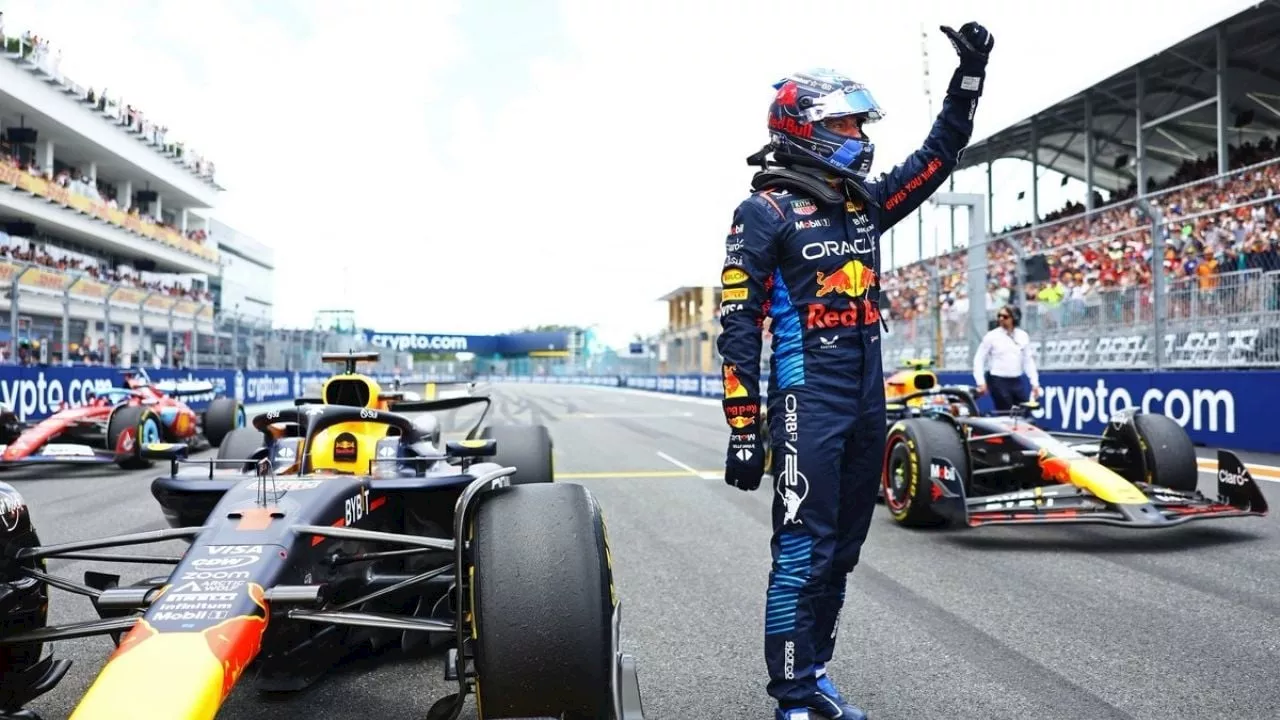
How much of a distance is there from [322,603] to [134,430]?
8.34 meters

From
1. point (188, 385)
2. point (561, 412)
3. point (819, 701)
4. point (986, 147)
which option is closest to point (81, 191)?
point (561, 412)

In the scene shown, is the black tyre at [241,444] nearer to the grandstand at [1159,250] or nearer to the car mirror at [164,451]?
the car mirror at [164,451]

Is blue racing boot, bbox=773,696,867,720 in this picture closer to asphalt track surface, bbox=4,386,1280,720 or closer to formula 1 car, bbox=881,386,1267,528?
asphalt track surface, bbox=4,386,1280,720

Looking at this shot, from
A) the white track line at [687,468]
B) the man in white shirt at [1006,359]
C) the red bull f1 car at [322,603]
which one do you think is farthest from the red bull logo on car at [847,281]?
the man in white shirt at [1006,359]

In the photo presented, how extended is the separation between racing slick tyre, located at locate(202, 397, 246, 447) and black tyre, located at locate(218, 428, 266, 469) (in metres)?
6.42

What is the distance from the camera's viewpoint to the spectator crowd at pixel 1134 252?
36.1 feet

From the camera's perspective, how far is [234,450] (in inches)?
229

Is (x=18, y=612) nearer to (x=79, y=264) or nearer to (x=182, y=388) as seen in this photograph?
(x=182, y=388)

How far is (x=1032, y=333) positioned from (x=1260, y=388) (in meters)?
4.56

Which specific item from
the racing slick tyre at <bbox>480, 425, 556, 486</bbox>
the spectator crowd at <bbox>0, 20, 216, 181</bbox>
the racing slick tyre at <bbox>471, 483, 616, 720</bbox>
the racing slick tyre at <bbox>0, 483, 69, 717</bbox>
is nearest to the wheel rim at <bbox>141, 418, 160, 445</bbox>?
the racing slick tyre at <bbox>480, 425, 556, 486</bbox>

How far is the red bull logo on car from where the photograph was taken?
9.46 ft

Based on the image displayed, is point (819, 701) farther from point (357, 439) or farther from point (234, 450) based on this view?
point (234, 450)

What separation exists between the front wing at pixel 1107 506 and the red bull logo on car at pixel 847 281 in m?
3.03

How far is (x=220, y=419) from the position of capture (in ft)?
39.6
